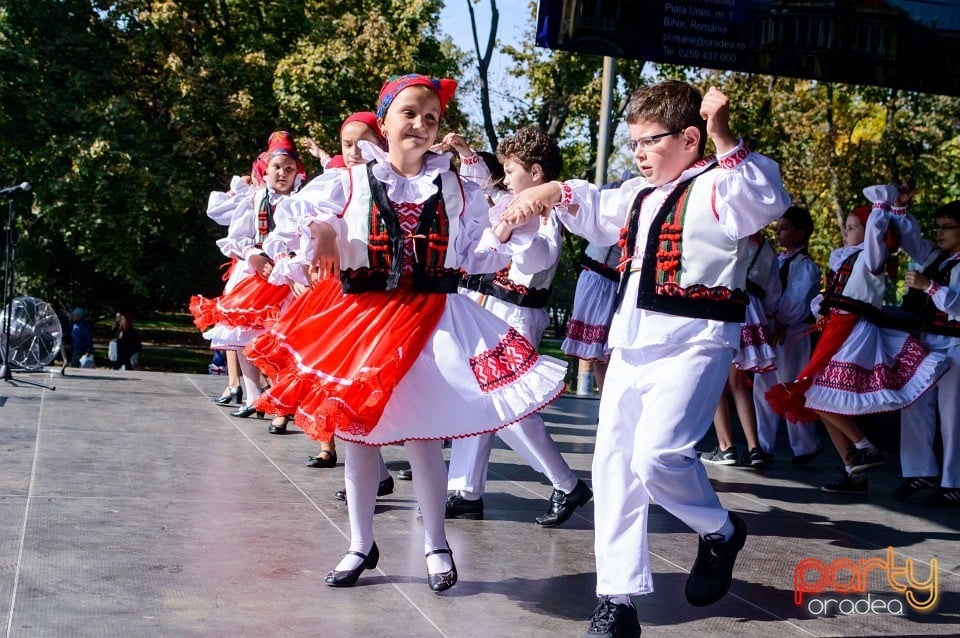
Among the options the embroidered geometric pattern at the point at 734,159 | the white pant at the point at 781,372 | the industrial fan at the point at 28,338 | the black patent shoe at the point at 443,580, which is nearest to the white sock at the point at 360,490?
the black patent shoe at the point at 443,580

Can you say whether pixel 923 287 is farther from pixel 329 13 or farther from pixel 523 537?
pixel 329 13

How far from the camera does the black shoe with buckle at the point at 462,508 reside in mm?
5531

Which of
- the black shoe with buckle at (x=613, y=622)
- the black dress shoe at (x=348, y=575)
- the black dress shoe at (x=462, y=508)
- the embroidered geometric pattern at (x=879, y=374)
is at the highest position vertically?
the embroidered geometric pattern at (x=879, y=374)

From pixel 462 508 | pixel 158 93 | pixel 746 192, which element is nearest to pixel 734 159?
pixel 746 192

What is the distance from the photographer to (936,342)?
709cm

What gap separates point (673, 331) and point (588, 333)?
3.76 m

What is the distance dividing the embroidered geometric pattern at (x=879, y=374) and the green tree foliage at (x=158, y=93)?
1358cm

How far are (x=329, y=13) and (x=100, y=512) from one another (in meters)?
19.2

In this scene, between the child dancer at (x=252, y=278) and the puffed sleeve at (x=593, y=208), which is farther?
the child dancer at (x=252, y=278)

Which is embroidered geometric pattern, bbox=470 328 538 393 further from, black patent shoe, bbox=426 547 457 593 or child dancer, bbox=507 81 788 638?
black patent shoe, bbox=426 547 457 593

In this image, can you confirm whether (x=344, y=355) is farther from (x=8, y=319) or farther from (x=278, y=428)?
(x=8, y=319)

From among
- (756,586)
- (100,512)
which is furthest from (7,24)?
(756,586)

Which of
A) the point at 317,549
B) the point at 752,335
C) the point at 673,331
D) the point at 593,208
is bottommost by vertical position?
the point at 317,549

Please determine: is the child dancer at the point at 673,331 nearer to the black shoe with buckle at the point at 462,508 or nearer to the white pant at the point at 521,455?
the white pant at the point at 521,455
